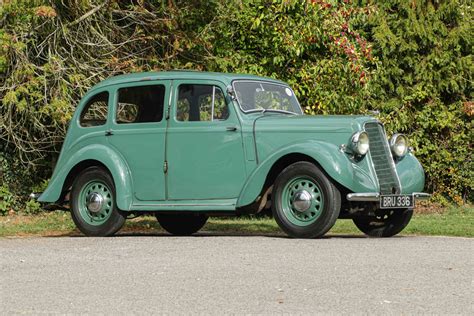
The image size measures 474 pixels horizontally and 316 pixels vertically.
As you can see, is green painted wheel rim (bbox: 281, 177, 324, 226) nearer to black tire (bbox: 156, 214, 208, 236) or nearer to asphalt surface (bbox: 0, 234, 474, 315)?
asphalt surface (bbox: 0, 234, 474, 315)

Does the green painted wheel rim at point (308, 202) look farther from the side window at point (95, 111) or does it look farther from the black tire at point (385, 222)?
the side window at point (95, 111)

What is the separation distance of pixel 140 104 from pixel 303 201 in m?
2.70

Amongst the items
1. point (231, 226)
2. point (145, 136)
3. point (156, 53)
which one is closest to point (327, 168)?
point (145, 136)

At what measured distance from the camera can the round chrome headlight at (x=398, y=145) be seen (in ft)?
38.8

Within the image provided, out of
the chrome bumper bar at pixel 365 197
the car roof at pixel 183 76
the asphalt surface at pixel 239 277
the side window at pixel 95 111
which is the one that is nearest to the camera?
the asphalt surface at pixel 239 277

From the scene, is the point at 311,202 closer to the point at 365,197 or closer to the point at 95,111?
the point at 365,197

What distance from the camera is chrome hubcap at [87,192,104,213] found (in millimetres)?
12414

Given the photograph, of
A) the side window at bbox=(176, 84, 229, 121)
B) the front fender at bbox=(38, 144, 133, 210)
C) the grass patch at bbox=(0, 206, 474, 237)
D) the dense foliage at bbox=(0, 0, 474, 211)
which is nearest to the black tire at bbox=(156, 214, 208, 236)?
the grass patch at bbox=(0, 206, 474, 237)

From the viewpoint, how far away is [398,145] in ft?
38.9

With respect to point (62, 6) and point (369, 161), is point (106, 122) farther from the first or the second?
point (62, 6)

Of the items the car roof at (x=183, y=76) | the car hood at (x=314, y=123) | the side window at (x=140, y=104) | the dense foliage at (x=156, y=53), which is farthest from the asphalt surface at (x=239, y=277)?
the dense foliage at (x=156, y=53)

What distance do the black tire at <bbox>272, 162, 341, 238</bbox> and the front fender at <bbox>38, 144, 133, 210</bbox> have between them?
6.57ft

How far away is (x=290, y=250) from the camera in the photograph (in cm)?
988

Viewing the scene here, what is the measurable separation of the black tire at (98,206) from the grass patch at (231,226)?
176 centimetres
